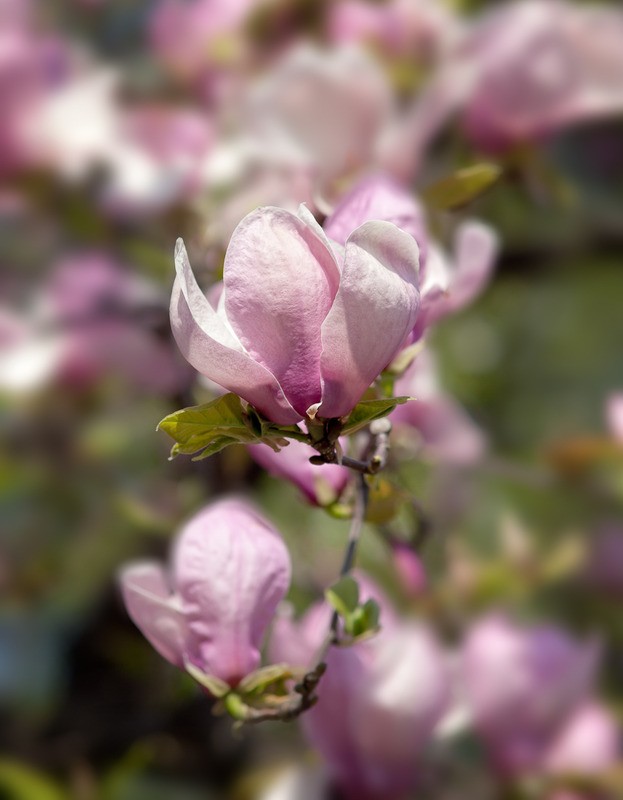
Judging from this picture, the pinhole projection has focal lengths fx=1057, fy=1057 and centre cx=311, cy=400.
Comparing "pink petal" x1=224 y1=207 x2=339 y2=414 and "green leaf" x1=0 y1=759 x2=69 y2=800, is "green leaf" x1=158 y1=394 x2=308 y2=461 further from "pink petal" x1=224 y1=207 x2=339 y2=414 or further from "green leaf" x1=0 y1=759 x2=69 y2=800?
"green leaf" x1=0 y1=759 x2=69 y2=800

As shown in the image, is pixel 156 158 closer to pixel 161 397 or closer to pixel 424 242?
pixel 161 397

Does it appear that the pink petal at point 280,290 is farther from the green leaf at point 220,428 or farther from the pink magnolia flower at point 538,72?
the pink magnolia flower at point 538,72

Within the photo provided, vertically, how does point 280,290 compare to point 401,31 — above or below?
above

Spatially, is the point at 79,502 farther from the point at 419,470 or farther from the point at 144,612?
the point at 144,612

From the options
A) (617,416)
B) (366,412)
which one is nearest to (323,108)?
(617,416)

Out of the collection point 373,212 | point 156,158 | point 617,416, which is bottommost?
point 617,416

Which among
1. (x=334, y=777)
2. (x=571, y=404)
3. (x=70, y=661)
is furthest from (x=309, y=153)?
(x=571, y=404)

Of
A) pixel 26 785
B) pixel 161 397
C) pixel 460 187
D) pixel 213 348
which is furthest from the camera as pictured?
pixel 161 397

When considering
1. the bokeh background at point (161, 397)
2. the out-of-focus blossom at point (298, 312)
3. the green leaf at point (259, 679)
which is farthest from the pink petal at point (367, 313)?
the bokeh background at point (161, 397)
